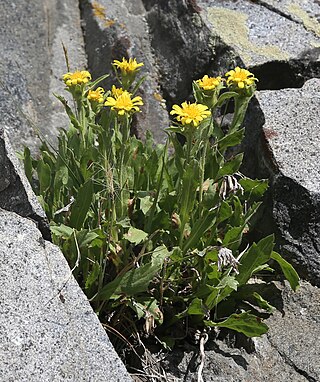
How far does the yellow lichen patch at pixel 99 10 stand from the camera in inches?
171

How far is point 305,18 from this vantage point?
4047 mm

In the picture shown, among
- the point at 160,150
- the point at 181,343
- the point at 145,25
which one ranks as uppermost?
the point at 145,25

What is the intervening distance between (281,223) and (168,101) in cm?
132

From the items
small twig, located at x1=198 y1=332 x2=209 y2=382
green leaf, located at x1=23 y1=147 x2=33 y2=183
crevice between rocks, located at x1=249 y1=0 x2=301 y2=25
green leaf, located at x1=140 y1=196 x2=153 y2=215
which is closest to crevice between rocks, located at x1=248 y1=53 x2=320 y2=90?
crevice between rocks, located at x1=249 y1=0 x2=301 y2=25

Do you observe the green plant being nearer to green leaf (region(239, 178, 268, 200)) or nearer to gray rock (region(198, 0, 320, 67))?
green leaf (region(239, 178, 268, 200))

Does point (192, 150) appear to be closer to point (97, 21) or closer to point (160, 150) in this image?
point (160, 150)

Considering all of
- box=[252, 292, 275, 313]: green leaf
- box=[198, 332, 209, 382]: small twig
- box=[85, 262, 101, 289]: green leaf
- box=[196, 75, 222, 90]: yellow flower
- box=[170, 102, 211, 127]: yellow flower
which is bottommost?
box=[198, 332, 209, 382]: small twig

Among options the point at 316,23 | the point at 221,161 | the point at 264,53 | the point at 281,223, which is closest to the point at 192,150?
the point at 221,161

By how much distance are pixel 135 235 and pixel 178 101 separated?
151cm

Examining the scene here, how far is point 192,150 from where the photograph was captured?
2805 millimetres

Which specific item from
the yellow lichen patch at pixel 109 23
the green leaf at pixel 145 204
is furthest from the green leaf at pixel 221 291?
the yellow lichen patch at pixel 109 23

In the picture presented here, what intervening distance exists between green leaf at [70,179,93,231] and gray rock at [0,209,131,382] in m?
0.29

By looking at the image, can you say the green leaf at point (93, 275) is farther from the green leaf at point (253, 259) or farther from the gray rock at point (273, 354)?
the green leaf at point (253, 259)

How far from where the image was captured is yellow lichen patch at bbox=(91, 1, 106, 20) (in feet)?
14.2
